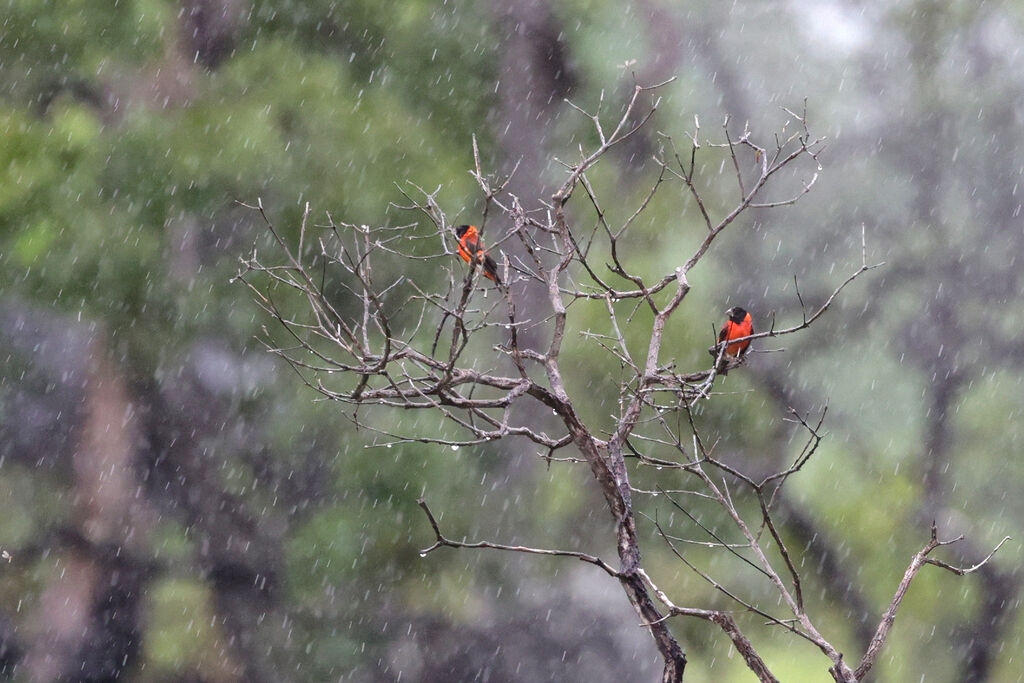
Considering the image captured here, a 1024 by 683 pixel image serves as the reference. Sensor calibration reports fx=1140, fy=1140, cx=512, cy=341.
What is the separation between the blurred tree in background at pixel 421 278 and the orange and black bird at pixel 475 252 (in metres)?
2.52

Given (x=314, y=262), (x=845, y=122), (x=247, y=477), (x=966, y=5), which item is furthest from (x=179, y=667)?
(x=966, y=5)

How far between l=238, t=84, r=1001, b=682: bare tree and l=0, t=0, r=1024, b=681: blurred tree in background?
32 cm

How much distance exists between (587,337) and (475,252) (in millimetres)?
4766

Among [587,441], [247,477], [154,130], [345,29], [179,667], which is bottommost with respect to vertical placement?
[587,441]

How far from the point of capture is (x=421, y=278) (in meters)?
7.11

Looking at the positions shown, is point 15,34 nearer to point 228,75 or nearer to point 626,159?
point 228,75

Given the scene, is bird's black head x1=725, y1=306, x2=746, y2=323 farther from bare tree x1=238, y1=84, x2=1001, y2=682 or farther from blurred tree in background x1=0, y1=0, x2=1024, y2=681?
blurred tree in background x1=0, y1=0, x2=1024, y2=681

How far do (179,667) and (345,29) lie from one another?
15.3 ft

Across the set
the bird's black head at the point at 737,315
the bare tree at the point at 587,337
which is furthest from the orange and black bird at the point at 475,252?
the bird's black head at the point at 737,315

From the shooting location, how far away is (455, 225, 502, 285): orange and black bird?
96.3 inches

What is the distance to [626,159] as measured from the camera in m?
8.73

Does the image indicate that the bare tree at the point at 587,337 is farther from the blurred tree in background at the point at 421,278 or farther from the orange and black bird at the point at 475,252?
the blurred tree in background at the point at 421,278

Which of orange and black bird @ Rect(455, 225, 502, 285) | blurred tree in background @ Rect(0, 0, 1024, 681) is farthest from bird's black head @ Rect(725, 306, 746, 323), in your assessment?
blurred tree in background @ Rect(0, 0, 1024, 681)

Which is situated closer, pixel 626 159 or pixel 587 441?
pixel 587 441
